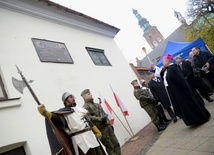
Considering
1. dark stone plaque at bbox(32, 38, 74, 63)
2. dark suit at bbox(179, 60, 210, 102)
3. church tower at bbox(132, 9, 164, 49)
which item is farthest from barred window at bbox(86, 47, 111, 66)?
church tower at bbox(132, 9, 164, 49)

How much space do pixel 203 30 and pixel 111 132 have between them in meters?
23.8

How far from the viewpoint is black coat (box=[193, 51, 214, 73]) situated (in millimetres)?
6037

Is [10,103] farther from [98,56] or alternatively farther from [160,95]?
[98,56]

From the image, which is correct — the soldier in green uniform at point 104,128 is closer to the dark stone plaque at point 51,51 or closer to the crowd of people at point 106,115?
the crowd of people at point 106,115

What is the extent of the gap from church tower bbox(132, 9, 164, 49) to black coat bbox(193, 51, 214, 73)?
63954 millimetres

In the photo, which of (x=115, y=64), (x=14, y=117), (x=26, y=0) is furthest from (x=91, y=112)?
(x=115, y=64)

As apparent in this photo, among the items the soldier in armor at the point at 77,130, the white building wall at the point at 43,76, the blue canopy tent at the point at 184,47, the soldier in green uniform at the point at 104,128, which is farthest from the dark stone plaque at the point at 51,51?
the blue canopy tent at the point at 184,47

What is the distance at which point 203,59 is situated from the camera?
638 centimetres

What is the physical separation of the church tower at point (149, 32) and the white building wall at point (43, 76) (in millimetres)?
61963

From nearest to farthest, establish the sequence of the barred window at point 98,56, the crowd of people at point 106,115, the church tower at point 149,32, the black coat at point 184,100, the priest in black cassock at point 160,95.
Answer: the crowd of people at point 106,115
the black coat at point 184,100
the priest in black cassock at point 160,95
the barred window at point 98,56
the church tower at point 149,32

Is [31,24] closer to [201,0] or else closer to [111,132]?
[111,132]

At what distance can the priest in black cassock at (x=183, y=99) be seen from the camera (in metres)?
4.26

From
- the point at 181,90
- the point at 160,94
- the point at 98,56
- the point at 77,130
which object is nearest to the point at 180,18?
the point at 98,56

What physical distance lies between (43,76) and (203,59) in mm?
5346
